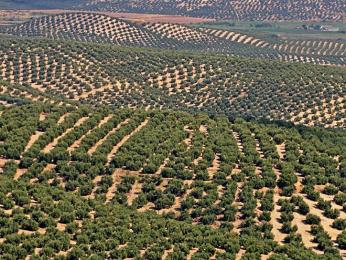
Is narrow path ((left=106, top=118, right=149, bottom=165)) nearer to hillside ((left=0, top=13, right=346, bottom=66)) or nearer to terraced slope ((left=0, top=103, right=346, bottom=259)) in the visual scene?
terraced slope ((left=0, top=103, right=346, bottom=259))

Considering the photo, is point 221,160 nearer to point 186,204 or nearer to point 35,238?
point 186,204

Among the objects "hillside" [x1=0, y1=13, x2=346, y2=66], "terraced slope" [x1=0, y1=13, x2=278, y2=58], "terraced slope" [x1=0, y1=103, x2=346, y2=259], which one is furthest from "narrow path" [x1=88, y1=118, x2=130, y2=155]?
"terraced slope" [x1=0, y1=13, x2=278, y2=58]

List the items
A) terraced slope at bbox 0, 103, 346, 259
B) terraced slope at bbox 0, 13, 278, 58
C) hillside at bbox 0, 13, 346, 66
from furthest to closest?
1. terraced slope at bbox 0, 13, 278, 58
2. hillside at bbox 0, 13, 346, 66
3. terraced slope at bbox 0, 103, 346, 259

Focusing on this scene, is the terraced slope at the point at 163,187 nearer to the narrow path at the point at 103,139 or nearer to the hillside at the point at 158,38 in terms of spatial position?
the narrow path at the point at 103,139

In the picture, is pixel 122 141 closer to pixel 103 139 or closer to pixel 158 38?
pixel 103 139

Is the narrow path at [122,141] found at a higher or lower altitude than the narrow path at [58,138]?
lower

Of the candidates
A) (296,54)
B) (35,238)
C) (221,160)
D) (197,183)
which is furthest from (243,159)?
(296,54)

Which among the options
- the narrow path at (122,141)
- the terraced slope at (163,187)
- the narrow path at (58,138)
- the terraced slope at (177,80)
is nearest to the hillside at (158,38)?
the terraced slope at (177,80)
